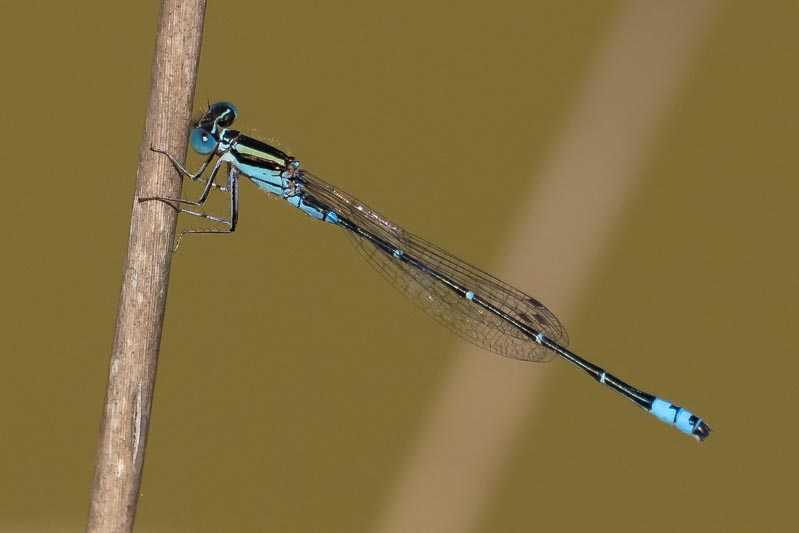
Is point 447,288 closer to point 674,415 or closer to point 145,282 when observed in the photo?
point 674,415

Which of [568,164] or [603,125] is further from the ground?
[603,125]

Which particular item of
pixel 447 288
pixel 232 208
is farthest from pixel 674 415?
pixel 232 208

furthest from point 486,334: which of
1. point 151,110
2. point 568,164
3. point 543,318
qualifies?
point 151,110

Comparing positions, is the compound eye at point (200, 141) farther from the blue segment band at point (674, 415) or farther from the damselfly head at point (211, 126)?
the blue segment band at point (674, 415)

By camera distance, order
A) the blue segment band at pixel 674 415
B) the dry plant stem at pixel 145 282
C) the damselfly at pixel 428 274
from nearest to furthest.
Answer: the dry plant stem at pixel 145 282 < the damselfly at pixel 428 274 < the blue segment band at pixel 674 415

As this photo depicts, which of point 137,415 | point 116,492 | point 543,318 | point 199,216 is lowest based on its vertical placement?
point 116,492

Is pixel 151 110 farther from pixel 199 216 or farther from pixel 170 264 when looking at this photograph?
pixel 199 216

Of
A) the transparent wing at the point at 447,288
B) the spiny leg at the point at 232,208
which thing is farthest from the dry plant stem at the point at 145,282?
the transparent wing at the point at 447,288
